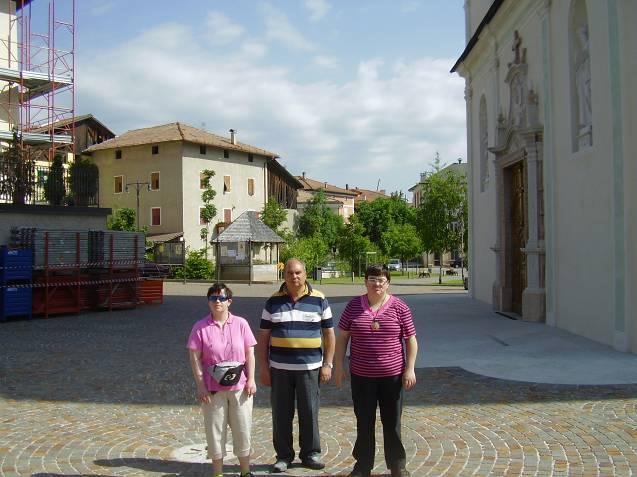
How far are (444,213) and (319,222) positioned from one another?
3598cm

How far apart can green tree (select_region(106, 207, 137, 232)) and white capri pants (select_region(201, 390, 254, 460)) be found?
46.5 meters

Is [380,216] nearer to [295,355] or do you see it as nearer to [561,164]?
[561,164]

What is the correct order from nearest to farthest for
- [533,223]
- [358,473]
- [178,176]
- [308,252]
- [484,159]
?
[358,473], [533,223], [484,159], [308,252], [178,176]

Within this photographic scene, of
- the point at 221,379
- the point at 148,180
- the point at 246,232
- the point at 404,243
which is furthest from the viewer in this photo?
the point at 404,243

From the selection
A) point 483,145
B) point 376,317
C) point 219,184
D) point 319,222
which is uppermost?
point 219,184

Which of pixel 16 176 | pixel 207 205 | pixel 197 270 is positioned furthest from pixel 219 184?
pixel 16 176

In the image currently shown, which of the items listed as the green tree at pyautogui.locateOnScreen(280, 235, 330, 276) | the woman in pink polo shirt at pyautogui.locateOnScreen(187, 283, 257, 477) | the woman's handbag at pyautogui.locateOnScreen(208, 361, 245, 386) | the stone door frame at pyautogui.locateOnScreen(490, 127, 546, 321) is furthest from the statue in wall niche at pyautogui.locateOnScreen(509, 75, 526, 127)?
the green tree at pyautogui.locateOnScreen(280, 235, 330, 276)

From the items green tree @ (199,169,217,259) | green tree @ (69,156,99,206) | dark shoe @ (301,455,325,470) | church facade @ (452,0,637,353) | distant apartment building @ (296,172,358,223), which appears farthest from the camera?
distant apartment building @ (296,172,358,223)

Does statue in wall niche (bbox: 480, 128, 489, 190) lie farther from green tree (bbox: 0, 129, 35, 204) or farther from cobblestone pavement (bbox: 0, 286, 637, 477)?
green tree (bbox: 0, 129, 35, 204)

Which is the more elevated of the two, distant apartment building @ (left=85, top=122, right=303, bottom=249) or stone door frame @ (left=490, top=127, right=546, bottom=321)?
distant apartment building @ (left=85, top=122, right=303, bottom=249)

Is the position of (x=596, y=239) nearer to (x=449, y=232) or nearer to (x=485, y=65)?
(x=485, y=65)

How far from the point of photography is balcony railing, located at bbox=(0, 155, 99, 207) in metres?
18.9

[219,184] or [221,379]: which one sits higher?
A: [219,184]

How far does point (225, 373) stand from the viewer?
474cm
